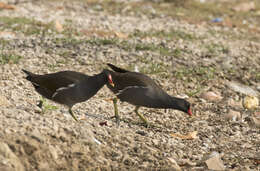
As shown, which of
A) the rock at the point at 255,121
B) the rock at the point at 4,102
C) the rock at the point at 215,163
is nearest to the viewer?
the rock at the point at 215,163

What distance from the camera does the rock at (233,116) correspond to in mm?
7854

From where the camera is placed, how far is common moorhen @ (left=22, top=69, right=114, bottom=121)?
6160 mm

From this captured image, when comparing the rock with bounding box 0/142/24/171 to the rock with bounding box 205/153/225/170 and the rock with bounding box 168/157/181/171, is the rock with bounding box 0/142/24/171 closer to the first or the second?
the rock with bounding box 168/157/181/171

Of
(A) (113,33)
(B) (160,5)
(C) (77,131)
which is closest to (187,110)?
(C) (77,131)

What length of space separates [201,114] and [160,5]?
28.8 feet

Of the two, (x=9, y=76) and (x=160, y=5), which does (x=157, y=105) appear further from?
(x=160, y=5)

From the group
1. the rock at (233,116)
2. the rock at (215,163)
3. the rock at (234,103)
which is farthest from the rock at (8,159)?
the rock at (234,103)

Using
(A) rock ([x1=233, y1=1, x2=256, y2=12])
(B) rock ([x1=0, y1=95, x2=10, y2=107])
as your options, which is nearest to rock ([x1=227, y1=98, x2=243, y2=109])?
(B) rock ([x1=0, y1=95, x2=10, y2=107])

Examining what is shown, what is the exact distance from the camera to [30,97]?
283 inches

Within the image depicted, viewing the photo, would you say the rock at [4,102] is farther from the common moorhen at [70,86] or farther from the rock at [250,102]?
the rock at [250,102]

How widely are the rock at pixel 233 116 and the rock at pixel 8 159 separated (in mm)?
3993

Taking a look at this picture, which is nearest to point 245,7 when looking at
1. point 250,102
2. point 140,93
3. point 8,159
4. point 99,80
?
point 250,102

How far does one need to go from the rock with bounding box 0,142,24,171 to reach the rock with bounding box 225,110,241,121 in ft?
13.1

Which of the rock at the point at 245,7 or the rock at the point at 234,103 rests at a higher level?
the rock at the point at 245,7
